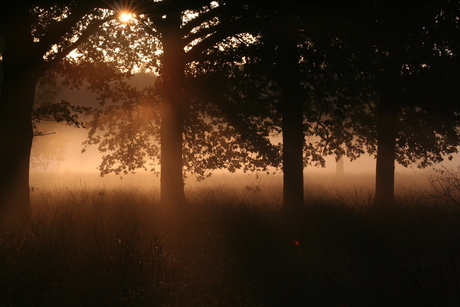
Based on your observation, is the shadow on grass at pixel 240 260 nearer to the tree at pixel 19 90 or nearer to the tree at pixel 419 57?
the tree at pixel 19 90

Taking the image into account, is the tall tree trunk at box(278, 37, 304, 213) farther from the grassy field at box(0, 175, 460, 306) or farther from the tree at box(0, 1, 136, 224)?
the tree at box(0, 1, 136, 224)

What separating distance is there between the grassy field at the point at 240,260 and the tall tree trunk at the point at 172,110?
6.69 ft

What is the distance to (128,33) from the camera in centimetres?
1316

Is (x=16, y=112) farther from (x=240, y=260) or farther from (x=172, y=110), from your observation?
(x=240, y=260)

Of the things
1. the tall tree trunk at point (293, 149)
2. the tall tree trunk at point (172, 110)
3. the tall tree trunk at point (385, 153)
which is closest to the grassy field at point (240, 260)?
the tall tree trunk at point (293, 149)

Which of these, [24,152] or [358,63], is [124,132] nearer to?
[24,152]

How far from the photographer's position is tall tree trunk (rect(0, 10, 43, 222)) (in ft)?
32.4

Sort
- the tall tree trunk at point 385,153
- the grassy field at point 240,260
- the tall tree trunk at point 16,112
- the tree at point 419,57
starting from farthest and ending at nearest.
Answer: the tall tree trunk at point 385,153, the tall tree trunk at point 16,112, the tree at point 419,57, the grassy field at point 240,260

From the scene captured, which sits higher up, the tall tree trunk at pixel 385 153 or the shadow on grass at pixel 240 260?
the tall tree trunk at pixel 385 153

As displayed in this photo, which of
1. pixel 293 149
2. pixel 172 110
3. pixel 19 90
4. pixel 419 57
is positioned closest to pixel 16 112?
pixel 19 90

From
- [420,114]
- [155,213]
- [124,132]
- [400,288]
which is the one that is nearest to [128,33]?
[124,132]

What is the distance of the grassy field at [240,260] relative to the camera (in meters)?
5.03

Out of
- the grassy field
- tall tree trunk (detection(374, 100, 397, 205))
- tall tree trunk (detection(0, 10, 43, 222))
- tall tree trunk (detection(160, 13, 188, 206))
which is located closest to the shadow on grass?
the grassy field

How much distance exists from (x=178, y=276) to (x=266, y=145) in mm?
7825
